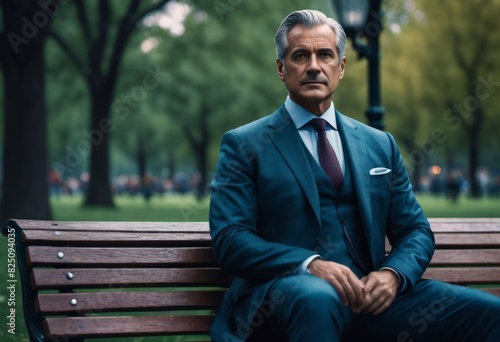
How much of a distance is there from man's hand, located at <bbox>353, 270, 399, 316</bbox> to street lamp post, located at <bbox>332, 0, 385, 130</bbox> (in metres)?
4.82

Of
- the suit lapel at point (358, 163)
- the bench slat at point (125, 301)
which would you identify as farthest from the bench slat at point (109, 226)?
the suit lapel at point (358, 163)

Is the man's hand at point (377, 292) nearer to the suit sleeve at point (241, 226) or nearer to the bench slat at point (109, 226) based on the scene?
the suit sleeve at point (241, 226)

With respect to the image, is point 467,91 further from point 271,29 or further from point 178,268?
point 178,268

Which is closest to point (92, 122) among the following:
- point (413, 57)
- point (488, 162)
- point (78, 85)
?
point (78, 85)

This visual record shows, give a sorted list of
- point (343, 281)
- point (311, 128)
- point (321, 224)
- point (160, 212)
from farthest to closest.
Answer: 1. point (160, 212)
2. point (311, 128)
3. point (321, 224)
4. point (343, 281)

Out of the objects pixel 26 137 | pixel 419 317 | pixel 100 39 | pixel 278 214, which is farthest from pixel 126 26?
pixel 419 317

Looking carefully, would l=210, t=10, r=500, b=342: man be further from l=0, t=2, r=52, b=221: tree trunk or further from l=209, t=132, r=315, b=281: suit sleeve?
l=0, t=2, r=52, b=221: tree trunk

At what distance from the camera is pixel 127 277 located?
4.03m

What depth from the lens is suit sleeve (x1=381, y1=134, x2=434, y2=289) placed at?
154 inches

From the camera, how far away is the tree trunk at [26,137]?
15.9m

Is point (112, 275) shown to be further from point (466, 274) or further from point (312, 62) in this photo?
point (466, 274)

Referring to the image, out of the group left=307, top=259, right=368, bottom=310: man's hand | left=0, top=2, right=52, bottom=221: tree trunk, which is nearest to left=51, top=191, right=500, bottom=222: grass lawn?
left=0, top=2, right=52, bottom=221: tree trunk

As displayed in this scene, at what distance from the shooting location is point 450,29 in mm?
34875

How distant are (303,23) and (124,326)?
1.62m
